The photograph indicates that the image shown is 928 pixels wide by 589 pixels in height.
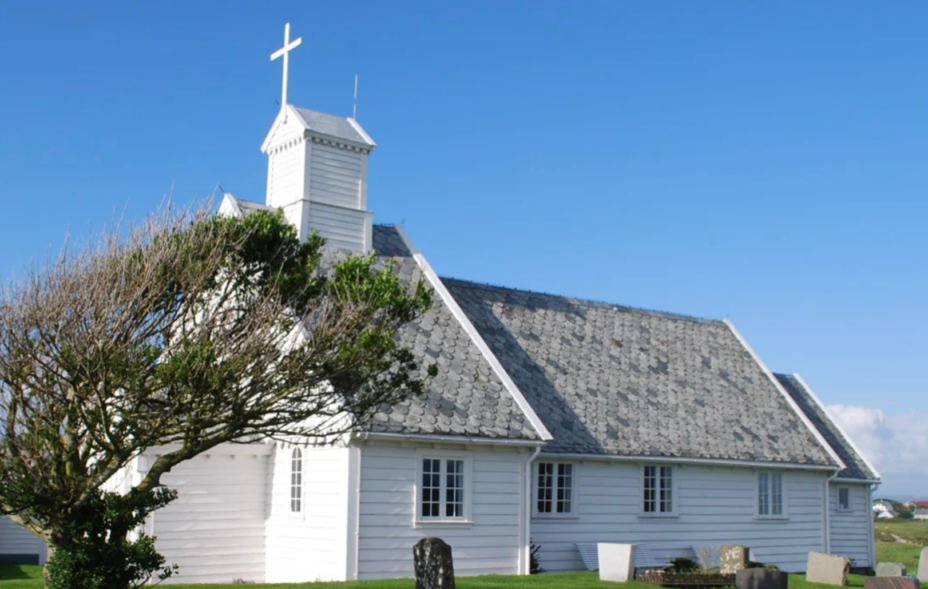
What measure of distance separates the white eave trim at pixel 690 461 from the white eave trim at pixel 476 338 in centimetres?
100

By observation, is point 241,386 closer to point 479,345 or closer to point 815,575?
point 479,345

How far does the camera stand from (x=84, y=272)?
14.8m

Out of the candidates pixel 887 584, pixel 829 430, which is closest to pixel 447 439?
pixel 887 584

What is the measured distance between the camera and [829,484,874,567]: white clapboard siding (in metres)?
32.0

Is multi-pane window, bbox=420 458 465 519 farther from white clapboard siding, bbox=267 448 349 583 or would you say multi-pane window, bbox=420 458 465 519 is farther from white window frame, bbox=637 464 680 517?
white window frame, bbox=637 464 680 517

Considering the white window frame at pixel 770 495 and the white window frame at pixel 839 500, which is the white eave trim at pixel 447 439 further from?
the white window frame at pixel 839 500

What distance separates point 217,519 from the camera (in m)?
23.0

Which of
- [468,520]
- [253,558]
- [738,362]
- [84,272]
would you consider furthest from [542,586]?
[738,362]

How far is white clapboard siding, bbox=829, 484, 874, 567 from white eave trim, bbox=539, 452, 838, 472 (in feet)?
7.66

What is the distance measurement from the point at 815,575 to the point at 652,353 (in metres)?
8.57

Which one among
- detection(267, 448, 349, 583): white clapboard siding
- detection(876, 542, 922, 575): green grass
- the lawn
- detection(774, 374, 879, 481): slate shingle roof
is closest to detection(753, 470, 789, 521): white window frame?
detection(774, 374, 879, 481): slate shingle roof

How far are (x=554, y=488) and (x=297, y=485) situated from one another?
20.5ft

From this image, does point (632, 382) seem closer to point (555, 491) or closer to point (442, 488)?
point (555, 491)

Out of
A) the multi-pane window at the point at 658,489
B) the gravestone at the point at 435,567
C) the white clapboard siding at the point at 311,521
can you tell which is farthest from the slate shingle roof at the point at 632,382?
the gravestone at the point at 435,567
